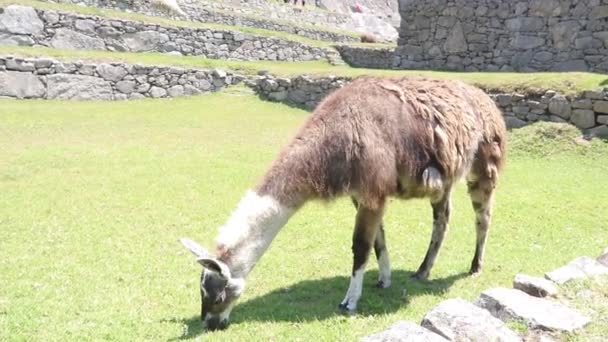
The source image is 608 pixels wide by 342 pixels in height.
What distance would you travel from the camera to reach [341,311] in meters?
5.24

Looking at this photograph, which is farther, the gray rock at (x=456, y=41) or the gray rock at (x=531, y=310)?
the gray rock at (x=456, y=41)

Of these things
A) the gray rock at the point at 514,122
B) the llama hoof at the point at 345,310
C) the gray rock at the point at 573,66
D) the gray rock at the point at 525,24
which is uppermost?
the gray rock at the point at 525,24

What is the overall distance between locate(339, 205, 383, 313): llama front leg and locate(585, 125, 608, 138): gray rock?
30.7 feet

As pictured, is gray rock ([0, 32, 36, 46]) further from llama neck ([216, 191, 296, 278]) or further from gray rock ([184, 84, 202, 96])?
llama neck ([216, 191, 296, 278])

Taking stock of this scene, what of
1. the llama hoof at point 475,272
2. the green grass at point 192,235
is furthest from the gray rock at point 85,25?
the llama hoof at point 475,272

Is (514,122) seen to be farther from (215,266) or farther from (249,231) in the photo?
(215,266)

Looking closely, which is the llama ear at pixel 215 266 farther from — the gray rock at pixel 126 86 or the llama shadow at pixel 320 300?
the gray rock at pixel 126 86

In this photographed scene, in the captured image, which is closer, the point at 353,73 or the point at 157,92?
the point at 353,73

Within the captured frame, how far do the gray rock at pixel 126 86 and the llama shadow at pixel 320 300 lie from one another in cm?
1309

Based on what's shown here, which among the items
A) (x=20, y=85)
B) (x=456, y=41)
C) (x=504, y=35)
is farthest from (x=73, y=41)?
(x=504, y=35)

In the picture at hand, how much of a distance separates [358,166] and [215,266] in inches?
55.3

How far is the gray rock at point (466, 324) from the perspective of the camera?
389 cm

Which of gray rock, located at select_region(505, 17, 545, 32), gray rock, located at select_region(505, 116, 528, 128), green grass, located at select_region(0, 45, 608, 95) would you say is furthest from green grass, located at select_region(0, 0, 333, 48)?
gray rock, located at select_region(505, 116, 528, 128)

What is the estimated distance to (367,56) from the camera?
23.6 meters
